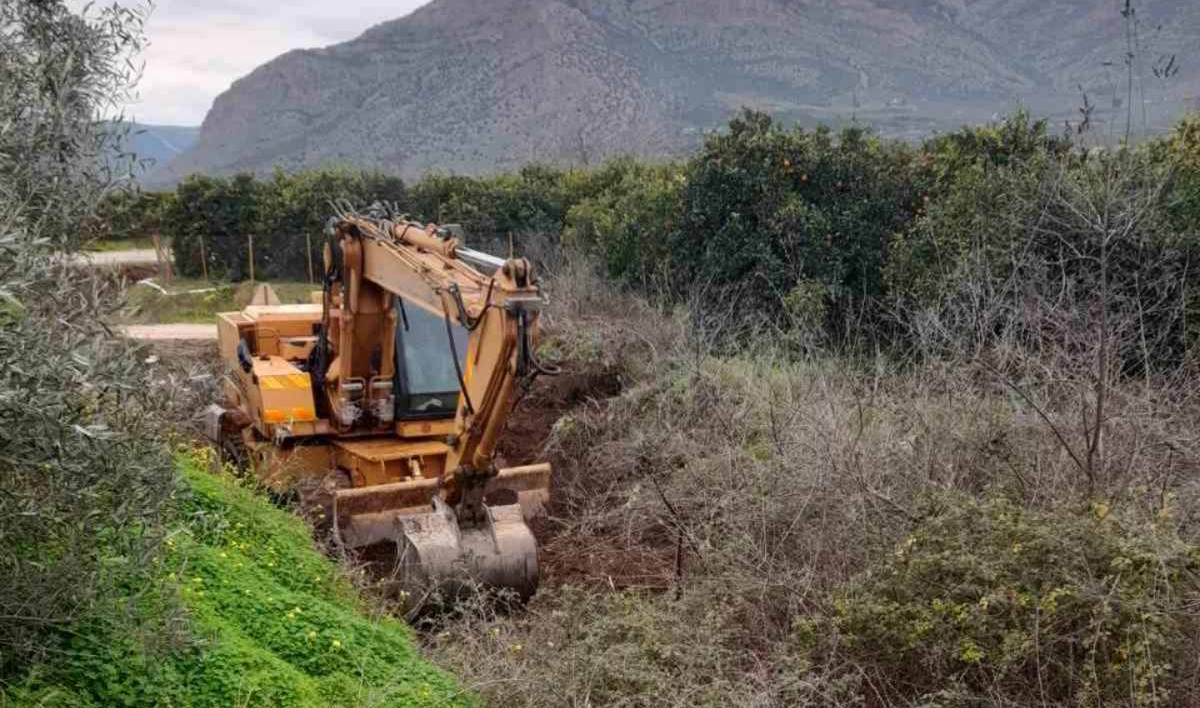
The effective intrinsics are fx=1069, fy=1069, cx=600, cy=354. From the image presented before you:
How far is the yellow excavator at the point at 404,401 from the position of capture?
7301 mm

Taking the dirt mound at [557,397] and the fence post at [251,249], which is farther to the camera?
the fence post at [251,249]

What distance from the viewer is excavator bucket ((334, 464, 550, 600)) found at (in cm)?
735

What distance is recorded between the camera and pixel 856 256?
14.0m

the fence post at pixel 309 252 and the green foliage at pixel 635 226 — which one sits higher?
the green foliage at pixel 635 226

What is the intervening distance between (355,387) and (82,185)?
489 cm

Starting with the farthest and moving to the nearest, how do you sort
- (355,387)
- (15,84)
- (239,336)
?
(239,336) → (355,387) → (15,84)

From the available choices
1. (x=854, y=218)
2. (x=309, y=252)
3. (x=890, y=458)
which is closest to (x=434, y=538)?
(x=890, y=458)

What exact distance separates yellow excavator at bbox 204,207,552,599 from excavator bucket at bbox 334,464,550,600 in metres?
0.01

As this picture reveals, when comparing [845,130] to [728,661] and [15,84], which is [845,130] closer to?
[728,661]

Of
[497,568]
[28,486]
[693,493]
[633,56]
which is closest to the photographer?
[28,486]

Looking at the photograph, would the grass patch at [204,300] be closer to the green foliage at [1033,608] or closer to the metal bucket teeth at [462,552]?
the metal bucket teeth at [462,552]

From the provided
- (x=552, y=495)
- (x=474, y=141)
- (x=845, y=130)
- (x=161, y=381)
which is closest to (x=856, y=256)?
(x=845, y=130)

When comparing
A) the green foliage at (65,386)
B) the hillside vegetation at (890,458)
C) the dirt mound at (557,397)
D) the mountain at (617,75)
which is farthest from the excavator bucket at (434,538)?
the mountain at (617,75)

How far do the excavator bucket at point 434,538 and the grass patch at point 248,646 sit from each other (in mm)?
417
